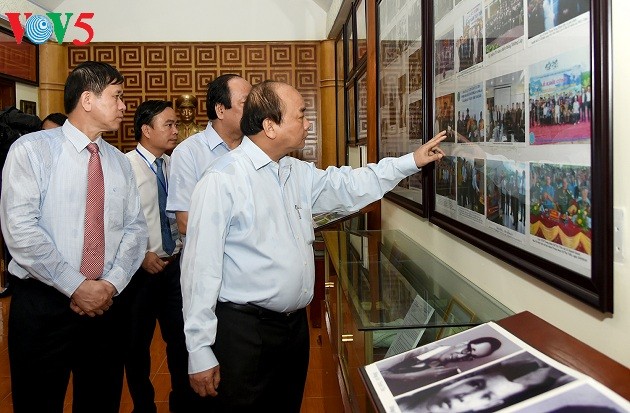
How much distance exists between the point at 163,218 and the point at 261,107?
1388mm

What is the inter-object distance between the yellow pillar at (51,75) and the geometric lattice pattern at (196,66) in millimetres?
178

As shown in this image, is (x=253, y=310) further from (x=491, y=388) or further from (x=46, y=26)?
(x=46, y=26)

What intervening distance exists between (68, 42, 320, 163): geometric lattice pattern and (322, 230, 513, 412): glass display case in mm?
4041

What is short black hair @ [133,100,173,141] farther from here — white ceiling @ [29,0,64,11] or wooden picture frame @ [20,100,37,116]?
white ceiling @ [29,0,64,11]

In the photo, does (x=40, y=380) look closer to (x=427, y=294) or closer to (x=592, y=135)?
(x=427, y=294)

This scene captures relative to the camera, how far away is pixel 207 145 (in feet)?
8.69

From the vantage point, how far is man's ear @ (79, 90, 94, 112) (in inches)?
81.7

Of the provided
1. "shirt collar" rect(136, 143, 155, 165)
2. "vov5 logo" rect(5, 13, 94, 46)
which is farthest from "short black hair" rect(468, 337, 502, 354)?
"vov5 logo" rect(5, 13, 94, 46)

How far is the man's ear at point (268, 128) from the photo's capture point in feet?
5.80

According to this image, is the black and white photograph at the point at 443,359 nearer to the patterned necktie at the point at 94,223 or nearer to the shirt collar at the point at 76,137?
the patterned necktie at the point at 94,223

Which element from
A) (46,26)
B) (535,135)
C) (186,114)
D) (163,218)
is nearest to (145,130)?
(163,218)

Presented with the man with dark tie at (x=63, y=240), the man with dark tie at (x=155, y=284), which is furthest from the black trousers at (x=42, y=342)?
the man with dark tie at (x=155, y=284)

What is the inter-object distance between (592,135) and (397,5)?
1.77 metres

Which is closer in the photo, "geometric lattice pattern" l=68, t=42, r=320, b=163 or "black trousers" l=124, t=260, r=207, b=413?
"black trousers" l=124, t=260, r=207, b=413
